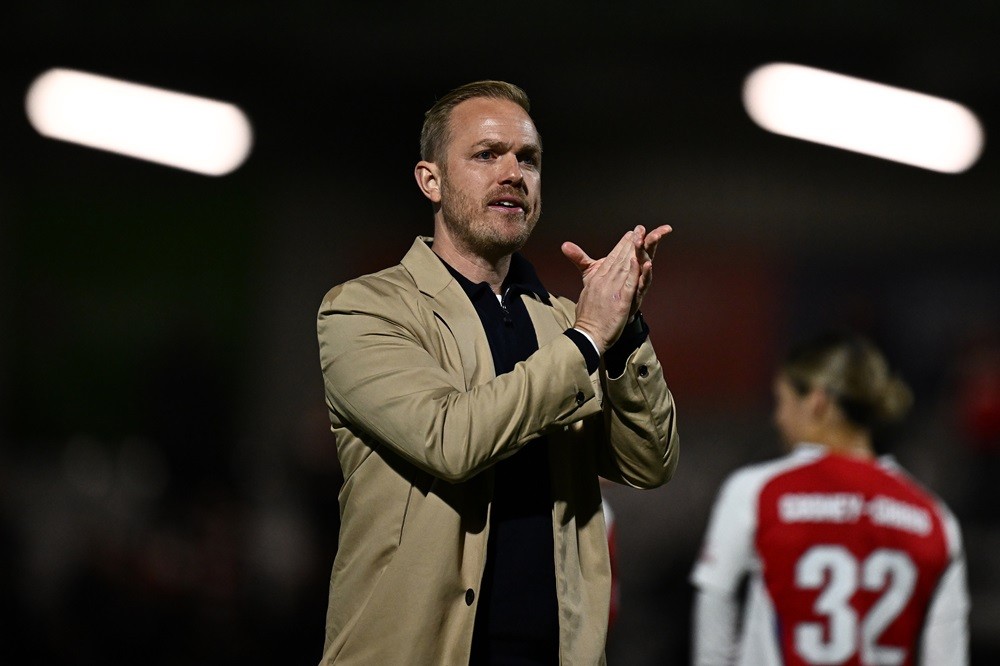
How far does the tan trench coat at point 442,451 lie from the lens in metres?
1.68

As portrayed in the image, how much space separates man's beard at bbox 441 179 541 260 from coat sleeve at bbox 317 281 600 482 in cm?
17

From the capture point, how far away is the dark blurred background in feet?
22.4

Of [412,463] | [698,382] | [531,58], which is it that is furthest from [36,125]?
[412,463]

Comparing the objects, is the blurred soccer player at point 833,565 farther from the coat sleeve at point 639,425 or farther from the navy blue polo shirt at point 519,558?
the navy blue polo shirt at point 519,558

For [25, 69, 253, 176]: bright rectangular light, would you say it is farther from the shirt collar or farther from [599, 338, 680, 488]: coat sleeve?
[599, 338, 680, 488]: coat sleeve

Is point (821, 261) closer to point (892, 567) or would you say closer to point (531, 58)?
point (531, 58)

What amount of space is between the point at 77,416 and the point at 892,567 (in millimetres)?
6374

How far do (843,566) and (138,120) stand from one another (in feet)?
19.8

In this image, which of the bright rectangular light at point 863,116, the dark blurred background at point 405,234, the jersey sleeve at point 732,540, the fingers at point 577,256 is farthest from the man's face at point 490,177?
the bright rectangular light at point 863,116

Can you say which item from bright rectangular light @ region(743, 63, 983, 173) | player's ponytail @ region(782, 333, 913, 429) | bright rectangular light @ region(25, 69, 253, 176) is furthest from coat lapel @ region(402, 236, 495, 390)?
bright rectangular light @ region(25, 69, 253, 176)

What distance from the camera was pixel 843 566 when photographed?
110 inches

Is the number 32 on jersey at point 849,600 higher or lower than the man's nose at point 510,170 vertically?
Result: lower

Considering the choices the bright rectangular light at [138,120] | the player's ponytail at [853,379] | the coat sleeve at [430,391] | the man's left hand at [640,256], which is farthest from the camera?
the bright rectangular light at [138,120]

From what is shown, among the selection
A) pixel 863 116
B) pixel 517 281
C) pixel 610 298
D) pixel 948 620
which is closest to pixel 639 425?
pixel 610 298
